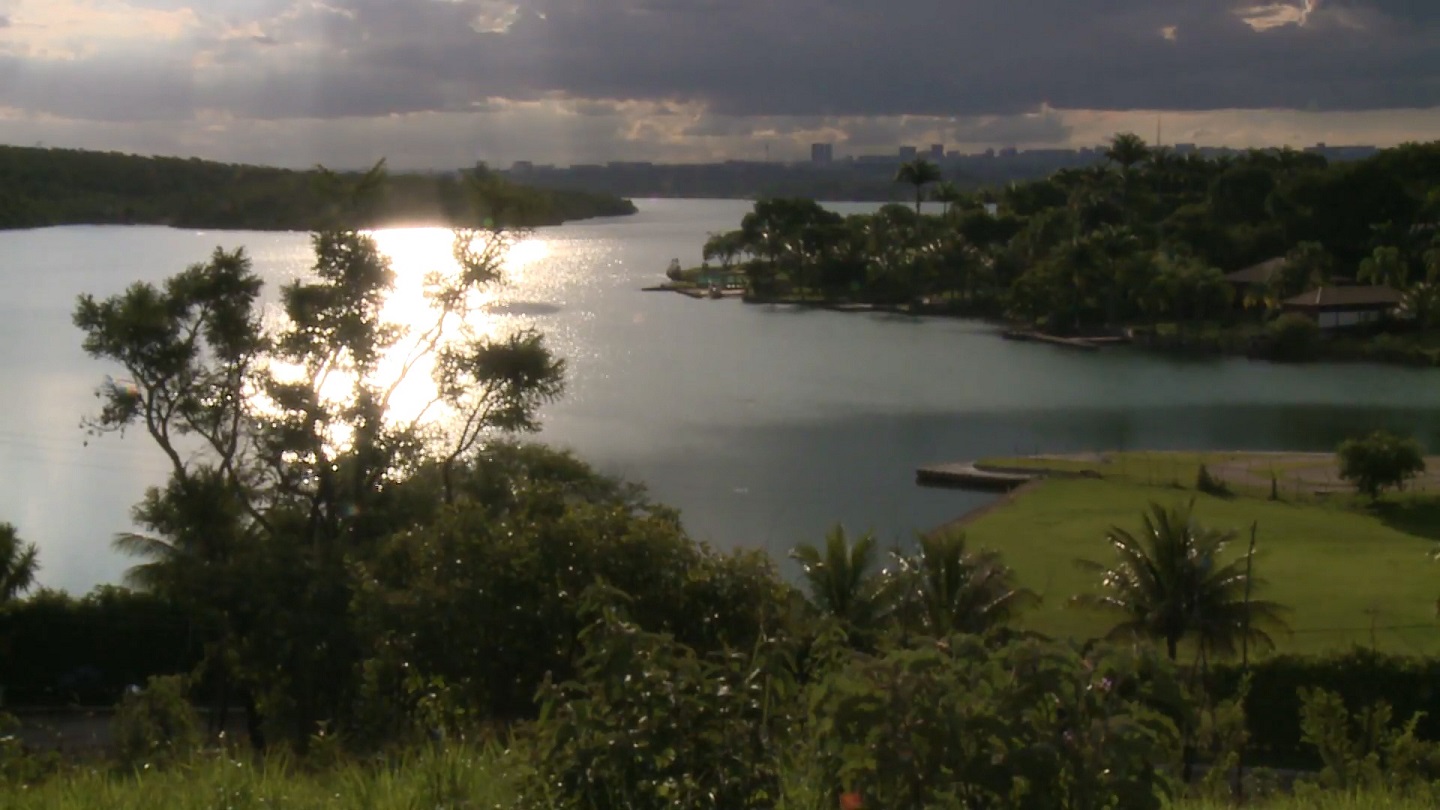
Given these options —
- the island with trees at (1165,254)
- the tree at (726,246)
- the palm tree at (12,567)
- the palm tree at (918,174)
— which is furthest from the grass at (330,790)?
the palm tree at (918,174)

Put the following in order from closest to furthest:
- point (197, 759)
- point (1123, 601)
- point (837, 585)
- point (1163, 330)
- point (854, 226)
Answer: point (197, 759) < point (837, 585) < point (1123, 601) < point (1163, 330) < point (854, 226)

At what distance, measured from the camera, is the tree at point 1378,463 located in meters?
27.4

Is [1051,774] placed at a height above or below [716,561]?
above

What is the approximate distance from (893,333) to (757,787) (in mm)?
57915

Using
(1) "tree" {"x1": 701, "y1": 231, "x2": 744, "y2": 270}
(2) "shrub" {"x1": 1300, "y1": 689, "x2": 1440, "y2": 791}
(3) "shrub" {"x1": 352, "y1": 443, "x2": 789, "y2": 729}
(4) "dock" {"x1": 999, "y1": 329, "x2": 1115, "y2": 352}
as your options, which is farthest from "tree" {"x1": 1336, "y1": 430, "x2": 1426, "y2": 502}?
(1) "tree" {"x1": 701, "y1": 231, "x2": 744, "y2": 270}

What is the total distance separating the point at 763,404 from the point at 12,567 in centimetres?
2682

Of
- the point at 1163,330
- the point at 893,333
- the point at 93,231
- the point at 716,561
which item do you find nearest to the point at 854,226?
the point at 893,333

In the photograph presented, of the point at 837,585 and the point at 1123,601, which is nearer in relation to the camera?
the point at 837,585

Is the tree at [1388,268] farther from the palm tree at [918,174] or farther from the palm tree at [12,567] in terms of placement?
the palm tree at [12,567]

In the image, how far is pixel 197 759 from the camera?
4.84 metres

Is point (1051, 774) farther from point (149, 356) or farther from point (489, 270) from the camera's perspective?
point (149, 356)

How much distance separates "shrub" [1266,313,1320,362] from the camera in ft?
175

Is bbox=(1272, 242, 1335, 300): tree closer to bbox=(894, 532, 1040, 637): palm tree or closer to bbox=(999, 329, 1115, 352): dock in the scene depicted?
bbox=(999, 329, 1115, 352): dock

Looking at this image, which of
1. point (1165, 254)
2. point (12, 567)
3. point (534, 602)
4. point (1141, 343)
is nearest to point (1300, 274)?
point (1165, 254)
